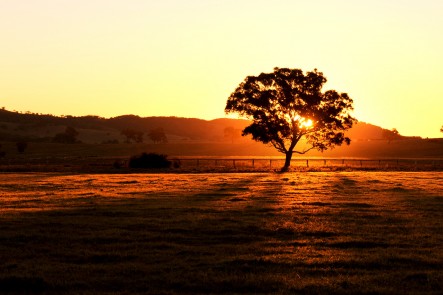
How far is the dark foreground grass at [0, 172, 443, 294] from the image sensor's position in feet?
45.0

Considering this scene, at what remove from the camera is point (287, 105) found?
3369 inches

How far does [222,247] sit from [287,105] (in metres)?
69.1

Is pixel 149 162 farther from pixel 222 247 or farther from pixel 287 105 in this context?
pixel 222 247

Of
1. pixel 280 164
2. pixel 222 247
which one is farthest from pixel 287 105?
pixel 222 247

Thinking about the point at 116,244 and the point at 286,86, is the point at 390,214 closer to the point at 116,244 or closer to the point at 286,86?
the point at 116,244

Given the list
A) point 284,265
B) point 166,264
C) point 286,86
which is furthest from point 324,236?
point 286,86

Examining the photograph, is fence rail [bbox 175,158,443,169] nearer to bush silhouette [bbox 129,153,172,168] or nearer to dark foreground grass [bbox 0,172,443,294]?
bush silhouette [bbox 129,153,172,168]

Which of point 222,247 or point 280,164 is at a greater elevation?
point 280,164

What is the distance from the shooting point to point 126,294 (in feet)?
42.4

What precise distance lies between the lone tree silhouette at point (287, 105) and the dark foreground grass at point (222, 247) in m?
54.9

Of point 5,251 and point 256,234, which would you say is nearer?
point 5,251

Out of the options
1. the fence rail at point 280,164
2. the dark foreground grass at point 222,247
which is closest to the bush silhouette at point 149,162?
the fence rail at point 280,164

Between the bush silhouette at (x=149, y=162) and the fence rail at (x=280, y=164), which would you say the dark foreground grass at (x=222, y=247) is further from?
the fence rail at (x=280, y=164)

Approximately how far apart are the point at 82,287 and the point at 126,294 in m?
1.31
